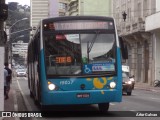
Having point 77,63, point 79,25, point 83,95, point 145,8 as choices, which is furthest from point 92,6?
point 83,95

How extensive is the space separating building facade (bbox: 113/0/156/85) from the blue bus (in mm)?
35482

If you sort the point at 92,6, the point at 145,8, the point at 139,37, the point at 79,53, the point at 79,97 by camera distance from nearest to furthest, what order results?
the point at 79,97, the point at 79,53, the point at 145,8, the point at 139,37, the point at 92,6

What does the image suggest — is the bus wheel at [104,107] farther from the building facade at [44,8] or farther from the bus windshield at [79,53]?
the building facade at [44,8]

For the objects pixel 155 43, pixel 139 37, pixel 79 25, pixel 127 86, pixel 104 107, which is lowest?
pixel 127 86

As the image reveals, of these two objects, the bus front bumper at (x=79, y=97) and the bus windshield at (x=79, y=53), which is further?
the bus windshield at (x=79, y=53)

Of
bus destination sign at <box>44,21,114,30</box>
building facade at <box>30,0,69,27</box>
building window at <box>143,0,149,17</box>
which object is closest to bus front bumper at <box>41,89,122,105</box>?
bus destination sign at <box>44,21,114,30</box>

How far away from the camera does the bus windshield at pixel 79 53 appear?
628 inches

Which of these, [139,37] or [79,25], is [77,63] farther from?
[139,37]

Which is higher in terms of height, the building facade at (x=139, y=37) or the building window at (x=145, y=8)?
the building window at (x=145, y=8)

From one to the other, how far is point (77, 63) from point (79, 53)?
0.34m

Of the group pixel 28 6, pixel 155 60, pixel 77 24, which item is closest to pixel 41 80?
pixel 77 24

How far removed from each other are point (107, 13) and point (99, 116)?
6935 cm

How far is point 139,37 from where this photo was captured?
55.6m

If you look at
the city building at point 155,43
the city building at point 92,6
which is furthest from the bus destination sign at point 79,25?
the city building at point 92,6
